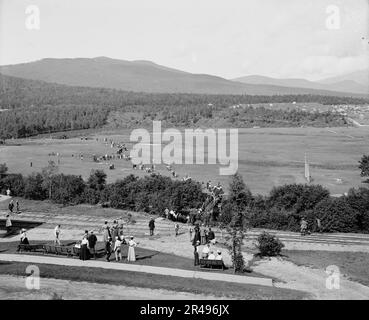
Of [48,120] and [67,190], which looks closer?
[67,190]

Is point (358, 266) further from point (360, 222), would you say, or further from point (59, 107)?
point (59, 107)

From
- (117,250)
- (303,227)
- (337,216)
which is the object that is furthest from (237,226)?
(337,216)

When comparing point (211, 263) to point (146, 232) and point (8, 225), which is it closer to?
point (146, 232)

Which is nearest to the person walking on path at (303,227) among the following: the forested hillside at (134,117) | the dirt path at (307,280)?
the dirt path at (307,280)

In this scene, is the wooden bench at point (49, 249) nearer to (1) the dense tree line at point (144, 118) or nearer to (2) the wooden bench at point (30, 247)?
(2) the wooden bench at point (30, 247)

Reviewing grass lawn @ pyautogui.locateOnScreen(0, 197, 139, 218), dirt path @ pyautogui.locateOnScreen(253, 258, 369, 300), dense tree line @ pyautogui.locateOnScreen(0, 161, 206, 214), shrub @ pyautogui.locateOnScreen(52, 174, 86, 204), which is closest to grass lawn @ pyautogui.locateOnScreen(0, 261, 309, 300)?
dirt path @ pyautogui.locateOnScreen(253, 258, 369, 300)

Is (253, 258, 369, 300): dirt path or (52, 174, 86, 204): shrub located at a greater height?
(52, 174, 86, 204): shrub

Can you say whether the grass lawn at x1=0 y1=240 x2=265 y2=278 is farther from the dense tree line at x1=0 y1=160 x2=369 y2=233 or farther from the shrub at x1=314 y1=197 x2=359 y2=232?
the shrub at x1=314 y1=197 x2=359 y2=232
